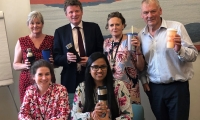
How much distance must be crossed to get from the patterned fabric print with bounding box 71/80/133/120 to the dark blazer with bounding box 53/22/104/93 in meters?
0.45

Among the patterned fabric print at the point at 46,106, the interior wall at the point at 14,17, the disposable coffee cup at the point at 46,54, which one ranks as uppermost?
the interior wall at the point at 14,17

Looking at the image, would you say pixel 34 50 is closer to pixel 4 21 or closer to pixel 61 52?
pixel 61 52

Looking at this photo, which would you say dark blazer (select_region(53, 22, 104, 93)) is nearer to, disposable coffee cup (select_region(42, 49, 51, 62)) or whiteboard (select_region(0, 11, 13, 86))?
disposable coffee cup (select_region(42, 49, 51, 62))

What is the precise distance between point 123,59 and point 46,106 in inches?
28.7

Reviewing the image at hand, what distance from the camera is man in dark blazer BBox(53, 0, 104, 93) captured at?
2.41 m

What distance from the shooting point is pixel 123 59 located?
2.29m

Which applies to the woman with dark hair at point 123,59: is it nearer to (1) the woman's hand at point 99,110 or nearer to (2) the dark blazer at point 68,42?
(2) the dark blazer at point 68,42

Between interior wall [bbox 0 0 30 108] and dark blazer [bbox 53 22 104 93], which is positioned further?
interior wall [bbox 0 0 30 108]

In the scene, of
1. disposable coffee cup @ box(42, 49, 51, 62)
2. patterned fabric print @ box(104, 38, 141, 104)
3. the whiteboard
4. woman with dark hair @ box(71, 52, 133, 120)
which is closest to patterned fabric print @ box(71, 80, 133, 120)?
woman with dark hair @ box(71, 52, 133, 120)

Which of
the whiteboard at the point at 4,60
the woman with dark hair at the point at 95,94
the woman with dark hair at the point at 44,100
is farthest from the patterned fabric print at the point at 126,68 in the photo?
the whiteboard at the point at 4,60

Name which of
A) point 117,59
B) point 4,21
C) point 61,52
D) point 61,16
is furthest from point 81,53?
point 4,21

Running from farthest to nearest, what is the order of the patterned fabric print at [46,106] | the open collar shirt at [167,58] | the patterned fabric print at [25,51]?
the patterned fabric print at [25,51]
the open collar shirt at [167,58]
the patterned fabric print at [46,106]

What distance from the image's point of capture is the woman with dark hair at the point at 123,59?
2295 millimetres

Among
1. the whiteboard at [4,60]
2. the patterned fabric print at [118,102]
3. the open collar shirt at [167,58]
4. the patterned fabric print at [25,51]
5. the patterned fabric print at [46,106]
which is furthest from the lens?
the whiteboard at [4,60]
